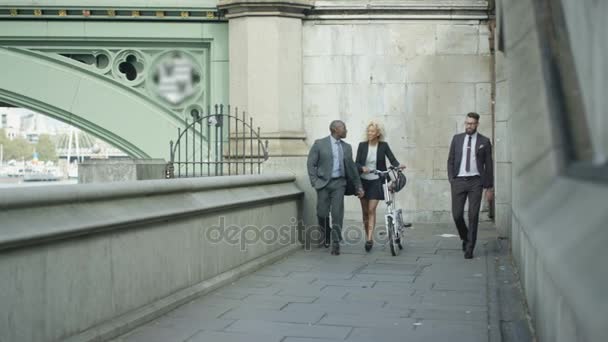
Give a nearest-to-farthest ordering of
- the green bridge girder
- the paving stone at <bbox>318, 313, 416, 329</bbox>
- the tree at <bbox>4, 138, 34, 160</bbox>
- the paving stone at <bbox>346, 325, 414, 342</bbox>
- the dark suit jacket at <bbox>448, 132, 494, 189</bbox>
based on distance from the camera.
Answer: the paving stone at <bbox>346, 325, 414, 342</bbox>
the paving stone at <bbox>318, 313, 416, 329</bbox>
the dark suit jacket at <bbox>448, 132, 494, 189</bbox>
the green bridge girder
the tree at <bbox>4, 138, 34, 160</bbox>

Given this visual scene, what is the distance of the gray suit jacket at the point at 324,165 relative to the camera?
1166 centimetres

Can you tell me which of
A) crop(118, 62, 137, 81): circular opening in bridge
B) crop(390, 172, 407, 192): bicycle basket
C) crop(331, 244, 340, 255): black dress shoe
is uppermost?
crop(118, 62, 137, 81): circular opening in bridge

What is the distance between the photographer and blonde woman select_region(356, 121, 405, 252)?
38.9 ft

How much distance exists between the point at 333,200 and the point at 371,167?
2.19ft

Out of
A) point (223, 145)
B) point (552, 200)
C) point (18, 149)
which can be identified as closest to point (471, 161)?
point (223, 145)

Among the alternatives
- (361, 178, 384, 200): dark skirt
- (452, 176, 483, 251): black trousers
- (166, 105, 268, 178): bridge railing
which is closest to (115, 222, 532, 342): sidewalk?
(452, 176, 483, 251): black trousers

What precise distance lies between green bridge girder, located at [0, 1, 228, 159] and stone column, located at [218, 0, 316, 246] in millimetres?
696

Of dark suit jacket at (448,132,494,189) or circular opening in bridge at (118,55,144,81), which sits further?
circular opening in bridge at (118,55,144,81)

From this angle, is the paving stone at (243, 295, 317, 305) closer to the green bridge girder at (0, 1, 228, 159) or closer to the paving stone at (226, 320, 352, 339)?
the paving stone at (226, 320, 352, 339)

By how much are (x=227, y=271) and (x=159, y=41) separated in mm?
8563

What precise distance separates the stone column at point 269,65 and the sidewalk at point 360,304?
4864 millimetres

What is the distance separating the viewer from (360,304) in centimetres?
775

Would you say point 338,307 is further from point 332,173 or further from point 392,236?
point 332,173

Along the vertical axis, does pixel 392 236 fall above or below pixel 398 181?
below
